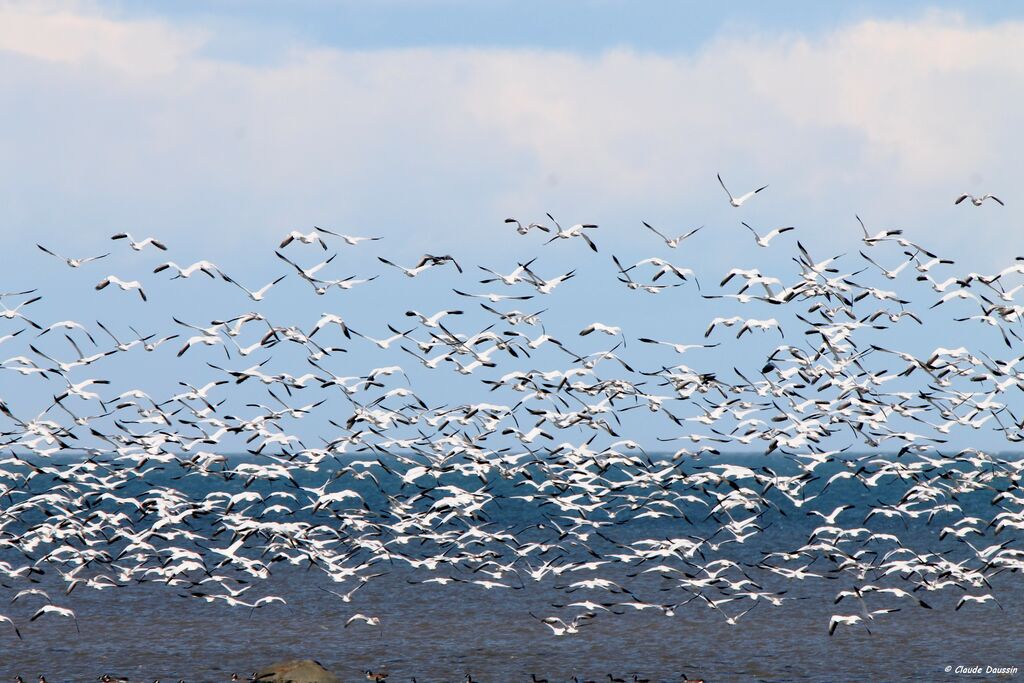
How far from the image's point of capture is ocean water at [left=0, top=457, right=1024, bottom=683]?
36750mm

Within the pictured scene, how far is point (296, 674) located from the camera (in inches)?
1282

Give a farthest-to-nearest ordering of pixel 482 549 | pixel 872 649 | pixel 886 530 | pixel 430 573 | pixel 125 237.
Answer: pixel 886 530 < pixel 482 549 < pixel 430 573 < pixel 872 649 < pixel 125 237

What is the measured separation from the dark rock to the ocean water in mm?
2245

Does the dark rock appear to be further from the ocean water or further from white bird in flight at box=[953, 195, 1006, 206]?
white bird in flight at box=[953, 195, 1006, 206]

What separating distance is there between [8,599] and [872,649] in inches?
1234

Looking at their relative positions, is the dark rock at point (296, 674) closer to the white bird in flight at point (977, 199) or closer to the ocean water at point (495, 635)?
the ocean water at point (495, 635)

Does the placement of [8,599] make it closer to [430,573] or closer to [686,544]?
[430,573]

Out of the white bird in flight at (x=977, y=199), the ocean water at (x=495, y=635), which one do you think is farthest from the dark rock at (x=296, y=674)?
the white bird in flight at (x=977, y=199)

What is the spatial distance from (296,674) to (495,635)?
1126 cm

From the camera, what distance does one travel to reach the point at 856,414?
1478 inches

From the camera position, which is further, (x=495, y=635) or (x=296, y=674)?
(x=495, y=635)

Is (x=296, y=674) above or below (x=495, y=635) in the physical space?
below

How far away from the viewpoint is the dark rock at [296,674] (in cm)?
3241

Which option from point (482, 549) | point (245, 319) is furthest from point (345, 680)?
point (482, 549)
